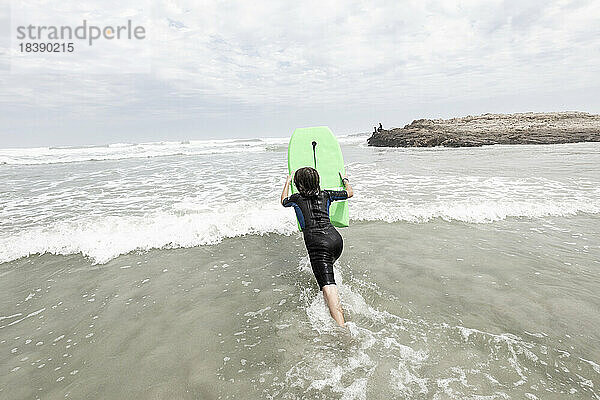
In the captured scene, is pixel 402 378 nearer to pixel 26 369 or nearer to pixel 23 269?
pixel 26 369

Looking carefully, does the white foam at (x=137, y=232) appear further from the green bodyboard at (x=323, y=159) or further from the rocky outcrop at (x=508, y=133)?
the rocky outcrop at (x=508, y=133)

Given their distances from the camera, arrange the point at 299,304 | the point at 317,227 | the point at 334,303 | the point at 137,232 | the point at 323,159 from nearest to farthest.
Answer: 1. the point at 334,303
2. the point at 299,304
3. the point at 317,227
4. the point at 323,159
5. the point at 137,232

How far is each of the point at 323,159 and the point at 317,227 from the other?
235 cm

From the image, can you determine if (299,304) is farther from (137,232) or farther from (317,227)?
(137,232)

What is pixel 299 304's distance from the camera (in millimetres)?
3678

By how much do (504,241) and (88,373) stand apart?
6023 millimetres

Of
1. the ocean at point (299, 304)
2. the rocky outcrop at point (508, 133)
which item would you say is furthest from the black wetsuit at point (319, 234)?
Answer: the rocky outcrop at point (508, 133)

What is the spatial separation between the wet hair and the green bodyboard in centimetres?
138

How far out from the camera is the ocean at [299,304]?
8.37 ft

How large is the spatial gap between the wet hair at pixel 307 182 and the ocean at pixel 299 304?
1277 millimetres

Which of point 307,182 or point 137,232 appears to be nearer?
point 307,182

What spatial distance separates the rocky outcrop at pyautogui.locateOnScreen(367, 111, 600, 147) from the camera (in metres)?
21.9

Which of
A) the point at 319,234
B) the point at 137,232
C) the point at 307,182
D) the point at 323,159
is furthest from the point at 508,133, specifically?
the point at 137,232

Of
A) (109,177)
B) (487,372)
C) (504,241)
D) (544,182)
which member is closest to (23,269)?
(487,372)
